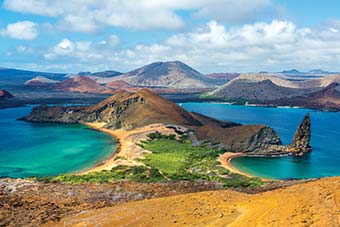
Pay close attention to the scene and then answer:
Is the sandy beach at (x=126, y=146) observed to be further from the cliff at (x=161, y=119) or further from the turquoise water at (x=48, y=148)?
the cliff at (x=161, y=119)

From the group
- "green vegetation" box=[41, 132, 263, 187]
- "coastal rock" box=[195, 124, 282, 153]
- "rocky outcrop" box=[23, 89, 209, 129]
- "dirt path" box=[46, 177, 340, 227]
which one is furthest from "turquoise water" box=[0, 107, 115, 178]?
"dirt path" box=[46, 177, 340, 227]

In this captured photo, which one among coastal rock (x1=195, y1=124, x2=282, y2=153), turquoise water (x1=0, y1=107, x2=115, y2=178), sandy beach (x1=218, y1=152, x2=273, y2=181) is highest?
coastal rock (x1=195, y1=124, x2=282, y2=153)

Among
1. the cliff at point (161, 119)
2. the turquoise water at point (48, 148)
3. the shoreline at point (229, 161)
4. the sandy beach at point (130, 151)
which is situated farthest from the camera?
the cliff at point (161, 119)

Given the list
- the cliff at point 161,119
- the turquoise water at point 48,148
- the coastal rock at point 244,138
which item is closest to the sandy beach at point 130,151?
the turquoise water at point 48,148

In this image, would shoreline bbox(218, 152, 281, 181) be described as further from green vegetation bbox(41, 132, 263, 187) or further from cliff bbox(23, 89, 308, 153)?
cliff bbox(23, 89, 308, 153)

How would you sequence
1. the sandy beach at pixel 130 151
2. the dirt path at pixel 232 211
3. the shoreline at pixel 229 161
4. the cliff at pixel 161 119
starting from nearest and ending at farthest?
the dirt path at pixel 232 211 → the shoreline at pixel 229 161 → the sandy beach at pixel 130 151 → the cliff at pixel 161 119

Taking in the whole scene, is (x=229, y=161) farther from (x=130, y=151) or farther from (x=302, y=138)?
(x=302, y=138)
